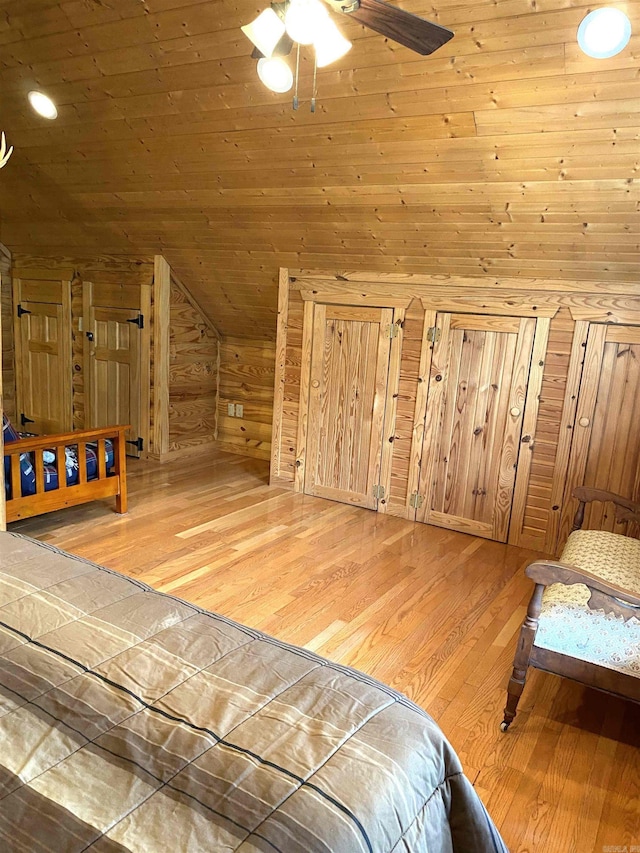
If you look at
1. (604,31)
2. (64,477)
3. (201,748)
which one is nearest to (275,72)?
(604,31)

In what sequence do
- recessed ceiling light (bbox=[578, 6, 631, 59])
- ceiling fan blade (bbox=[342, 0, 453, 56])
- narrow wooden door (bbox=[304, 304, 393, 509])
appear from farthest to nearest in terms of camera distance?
narrow wooden door (bbox=[304, 304, 393, 509])
recessed ceiling light (bbox=[578, 6, 631, 59])
ceiling fan blade (bbox=[342, 0, 453, 56])

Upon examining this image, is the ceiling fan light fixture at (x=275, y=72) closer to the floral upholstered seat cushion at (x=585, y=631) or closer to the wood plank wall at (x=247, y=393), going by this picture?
the floral upholstered seat cushion at (x=585, y=631)

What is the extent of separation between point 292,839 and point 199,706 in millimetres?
362

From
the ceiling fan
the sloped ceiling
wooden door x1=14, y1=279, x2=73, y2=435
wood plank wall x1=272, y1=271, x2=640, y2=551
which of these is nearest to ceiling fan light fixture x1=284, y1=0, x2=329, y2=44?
the ceiling fan

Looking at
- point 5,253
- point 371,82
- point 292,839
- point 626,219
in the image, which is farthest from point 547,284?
point 5,253

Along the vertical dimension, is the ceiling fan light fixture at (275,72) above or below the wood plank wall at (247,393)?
above

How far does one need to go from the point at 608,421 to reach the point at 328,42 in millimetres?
2530

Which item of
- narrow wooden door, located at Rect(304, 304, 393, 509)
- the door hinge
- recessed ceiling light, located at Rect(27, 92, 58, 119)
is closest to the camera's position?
recessed ceiling light, located at Rect(27, 92, 58, 119)

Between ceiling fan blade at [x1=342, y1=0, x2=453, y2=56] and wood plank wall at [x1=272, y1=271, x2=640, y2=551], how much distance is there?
2010 millimetres

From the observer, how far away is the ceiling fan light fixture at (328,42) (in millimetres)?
1762

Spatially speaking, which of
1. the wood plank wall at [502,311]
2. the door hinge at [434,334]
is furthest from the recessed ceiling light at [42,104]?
the door hinge at [434,334]

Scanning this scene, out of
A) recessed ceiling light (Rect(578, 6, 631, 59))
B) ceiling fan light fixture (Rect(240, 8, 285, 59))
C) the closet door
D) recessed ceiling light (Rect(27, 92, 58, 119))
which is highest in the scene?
recessed ceiling light (Rect(27, 92, 58, 119))

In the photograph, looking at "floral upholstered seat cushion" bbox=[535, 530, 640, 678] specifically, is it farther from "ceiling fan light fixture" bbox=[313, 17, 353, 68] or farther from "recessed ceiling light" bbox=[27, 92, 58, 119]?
"recessed ceiling light" bbox=[27, 92, 58, 119]

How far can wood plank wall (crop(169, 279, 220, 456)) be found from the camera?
5102mm
